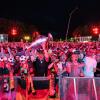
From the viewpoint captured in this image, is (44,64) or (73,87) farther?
(44,64)

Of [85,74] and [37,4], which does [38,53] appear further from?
[37,4]

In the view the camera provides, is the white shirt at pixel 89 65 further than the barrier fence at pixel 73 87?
Yes

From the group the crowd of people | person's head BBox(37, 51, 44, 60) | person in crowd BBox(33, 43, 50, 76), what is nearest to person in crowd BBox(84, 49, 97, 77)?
the crowd of people

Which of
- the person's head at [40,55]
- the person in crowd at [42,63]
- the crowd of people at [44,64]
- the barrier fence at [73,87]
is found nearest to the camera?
the barrier fence at [73,87]

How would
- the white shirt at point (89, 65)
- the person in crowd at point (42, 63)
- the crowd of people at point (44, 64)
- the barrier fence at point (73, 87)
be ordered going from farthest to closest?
the white shirt at point (89, 65), the person in crowd at point (42, 63), the crowd of people at point (44, 64), the barrier fence at point (73, 87)

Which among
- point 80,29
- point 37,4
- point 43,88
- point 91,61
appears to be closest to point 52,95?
point 43,88

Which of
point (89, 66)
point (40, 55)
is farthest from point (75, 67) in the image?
point (40, 55)

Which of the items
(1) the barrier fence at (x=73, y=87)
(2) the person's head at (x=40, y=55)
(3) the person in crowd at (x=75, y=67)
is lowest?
(1) the barrier fence at (x=73, y=87)

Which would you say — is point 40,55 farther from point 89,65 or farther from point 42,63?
point 89,65

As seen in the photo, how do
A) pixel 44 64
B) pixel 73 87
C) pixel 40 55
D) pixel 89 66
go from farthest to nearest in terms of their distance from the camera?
pixel 40 55
pixel 89 66
pixel 44 64
pixel 73 87

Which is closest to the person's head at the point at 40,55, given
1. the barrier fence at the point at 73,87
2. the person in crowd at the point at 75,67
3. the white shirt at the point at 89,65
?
the person in crowd at the point at 75,67

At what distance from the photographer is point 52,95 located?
9.09 m

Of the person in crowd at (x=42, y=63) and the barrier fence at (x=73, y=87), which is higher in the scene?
the person in crowd at (x=42, y=63)

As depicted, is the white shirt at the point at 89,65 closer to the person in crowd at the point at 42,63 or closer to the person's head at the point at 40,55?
the person in crowd at the point at 42,63
